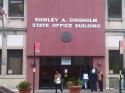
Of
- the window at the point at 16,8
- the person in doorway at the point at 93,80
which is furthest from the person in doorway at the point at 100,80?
the window at the point at 16,8

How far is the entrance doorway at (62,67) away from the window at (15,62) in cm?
203

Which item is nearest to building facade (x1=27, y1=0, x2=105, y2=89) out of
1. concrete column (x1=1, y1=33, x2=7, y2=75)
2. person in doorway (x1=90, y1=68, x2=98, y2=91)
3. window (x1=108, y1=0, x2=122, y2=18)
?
window (x1=108, y1=0, x2=122, y2=18)

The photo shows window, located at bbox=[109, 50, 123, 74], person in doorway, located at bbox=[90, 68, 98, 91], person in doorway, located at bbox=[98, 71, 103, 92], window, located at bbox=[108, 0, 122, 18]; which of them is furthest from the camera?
window, located at bbox=[108, 0, 122, 18]

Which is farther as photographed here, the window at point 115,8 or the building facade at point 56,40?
the window at point 115,8

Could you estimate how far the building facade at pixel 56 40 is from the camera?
46.2 m

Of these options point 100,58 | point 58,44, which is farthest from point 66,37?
point 100,58

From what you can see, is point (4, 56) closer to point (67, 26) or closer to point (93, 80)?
point (67, 26)

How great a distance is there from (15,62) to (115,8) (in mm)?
11171

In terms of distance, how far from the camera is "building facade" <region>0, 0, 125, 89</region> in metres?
46.2

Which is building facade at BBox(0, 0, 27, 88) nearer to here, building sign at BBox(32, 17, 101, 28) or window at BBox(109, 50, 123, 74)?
building sign at BBox(32, 17, 101, 28)

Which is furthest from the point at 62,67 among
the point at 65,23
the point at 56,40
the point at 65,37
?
the point at 65,23

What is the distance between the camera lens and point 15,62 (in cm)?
4631

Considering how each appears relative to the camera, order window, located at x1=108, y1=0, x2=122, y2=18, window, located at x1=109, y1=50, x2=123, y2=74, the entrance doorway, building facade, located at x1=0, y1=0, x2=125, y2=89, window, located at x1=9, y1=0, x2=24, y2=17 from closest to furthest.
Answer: building facade, located at x1=0, y1=0, x2=125, y2=89
the entrance doorway
window, located at x1=109, y1=50, x2=123, y2=74
window, located at x1=9, y1=0, x2=24, y2=17
window, located at x1=108, y1=0, x2=122, y2=18

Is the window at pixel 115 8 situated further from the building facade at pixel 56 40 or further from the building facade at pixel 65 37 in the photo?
the building facade at pixel 65 37
